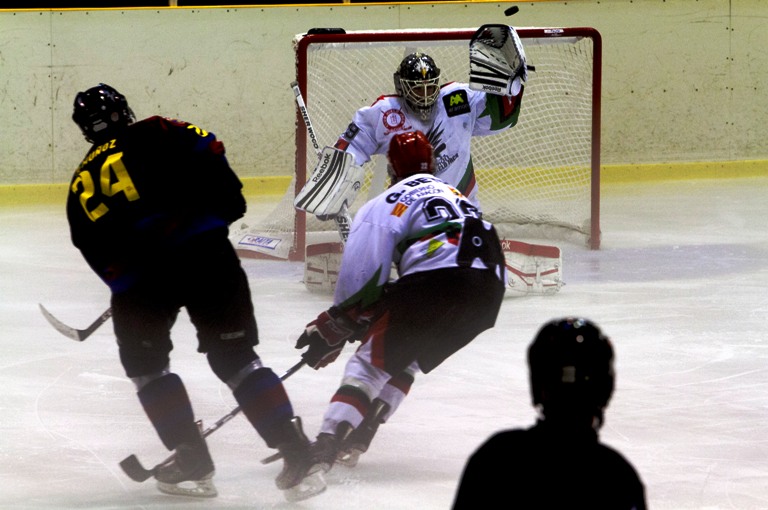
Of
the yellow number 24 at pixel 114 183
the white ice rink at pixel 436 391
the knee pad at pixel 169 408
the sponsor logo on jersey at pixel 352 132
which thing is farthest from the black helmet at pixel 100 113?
the sponsor logo on jersey at pixel 352 132

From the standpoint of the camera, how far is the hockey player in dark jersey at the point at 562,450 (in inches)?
54.4

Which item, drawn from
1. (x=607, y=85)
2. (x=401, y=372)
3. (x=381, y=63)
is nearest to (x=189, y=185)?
(x=401, y=372)

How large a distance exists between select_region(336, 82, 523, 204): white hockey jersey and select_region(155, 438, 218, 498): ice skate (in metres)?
2.22

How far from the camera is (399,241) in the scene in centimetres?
317

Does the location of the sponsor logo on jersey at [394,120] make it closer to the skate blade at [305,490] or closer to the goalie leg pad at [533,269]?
the goalie leg pad at [533,269]

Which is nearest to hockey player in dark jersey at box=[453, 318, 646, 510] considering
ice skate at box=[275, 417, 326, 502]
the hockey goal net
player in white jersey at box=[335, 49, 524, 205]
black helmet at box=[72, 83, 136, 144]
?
ice skate at box=[275, 417, 326, 502]

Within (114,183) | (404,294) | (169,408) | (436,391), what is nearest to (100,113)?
(114,183)

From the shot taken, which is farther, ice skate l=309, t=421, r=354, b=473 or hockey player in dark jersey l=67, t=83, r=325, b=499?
ice skate l=309, t=421, r=354, b=473

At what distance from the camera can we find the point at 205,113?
8.35 m

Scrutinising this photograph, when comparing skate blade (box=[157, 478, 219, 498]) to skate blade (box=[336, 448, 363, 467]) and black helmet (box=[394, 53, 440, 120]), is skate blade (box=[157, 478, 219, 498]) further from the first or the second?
black helmet (box=[394, 53, 440, 120])

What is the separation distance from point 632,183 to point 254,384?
6.14m

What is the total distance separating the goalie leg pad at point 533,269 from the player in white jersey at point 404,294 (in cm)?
238

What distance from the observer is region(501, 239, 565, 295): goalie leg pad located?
5.57 metres

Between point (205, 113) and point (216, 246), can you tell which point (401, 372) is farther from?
point (205, 113)
